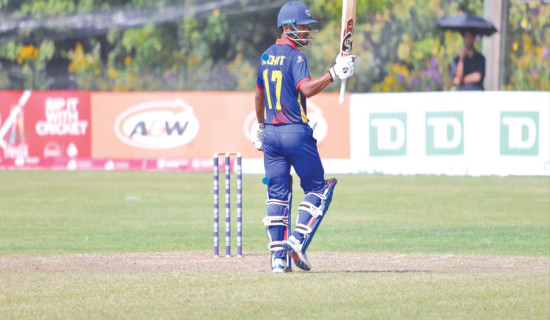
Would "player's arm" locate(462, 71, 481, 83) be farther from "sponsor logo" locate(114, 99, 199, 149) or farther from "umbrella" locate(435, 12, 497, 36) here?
"sponsor logo" locate(114, 99, 199, 149)

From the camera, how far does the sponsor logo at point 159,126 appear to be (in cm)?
2389

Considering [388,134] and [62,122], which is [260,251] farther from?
[62,122]

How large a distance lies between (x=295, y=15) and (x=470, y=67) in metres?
14.0

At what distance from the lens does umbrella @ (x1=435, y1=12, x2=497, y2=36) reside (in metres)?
24.4

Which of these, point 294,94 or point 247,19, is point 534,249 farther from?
→ point 247,19

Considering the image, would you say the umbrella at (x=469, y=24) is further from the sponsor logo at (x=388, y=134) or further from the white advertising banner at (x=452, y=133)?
the sponsor logo at (x=388, y=134)

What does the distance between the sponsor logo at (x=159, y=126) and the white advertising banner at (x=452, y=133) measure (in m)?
3.68

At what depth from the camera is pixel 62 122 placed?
24.2m

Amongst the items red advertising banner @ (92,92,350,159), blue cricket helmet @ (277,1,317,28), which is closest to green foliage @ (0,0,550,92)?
red advertising banner @ (92,92,350,159)

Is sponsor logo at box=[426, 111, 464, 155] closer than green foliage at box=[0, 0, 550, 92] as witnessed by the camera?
Yes

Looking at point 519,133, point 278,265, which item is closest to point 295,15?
point 278,265

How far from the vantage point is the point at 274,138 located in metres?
9.36

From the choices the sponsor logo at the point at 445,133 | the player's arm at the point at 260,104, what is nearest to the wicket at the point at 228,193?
the player's arm at the point at 260,104

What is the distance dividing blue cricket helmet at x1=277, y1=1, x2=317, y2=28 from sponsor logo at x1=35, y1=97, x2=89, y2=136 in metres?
15.3
